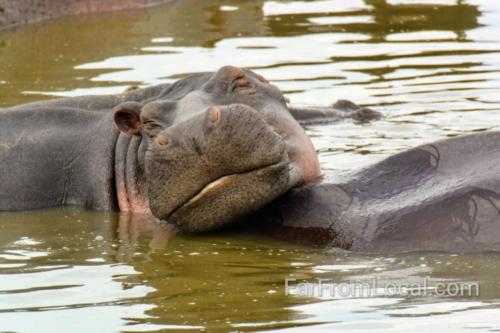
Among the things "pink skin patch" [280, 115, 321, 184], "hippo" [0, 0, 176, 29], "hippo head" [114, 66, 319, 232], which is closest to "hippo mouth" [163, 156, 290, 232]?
"hippo head" [114, 66, 319, 232]

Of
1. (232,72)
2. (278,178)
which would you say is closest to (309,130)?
(232,72)

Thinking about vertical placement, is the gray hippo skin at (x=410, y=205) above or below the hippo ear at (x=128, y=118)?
below

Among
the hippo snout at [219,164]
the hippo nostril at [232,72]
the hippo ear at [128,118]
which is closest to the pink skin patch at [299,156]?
the hippo snout at [219,164]

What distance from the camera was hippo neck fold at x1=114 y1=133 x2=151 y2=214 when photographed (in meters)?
7.80

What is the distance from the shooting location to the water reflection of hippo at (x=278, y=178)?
20.8 feet

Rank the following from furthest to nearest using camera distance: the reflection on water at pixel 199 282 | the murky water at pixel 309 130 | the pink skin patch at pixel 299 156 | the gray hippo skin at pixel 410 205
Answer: the pink skin patch at pixel 299 156
the gray hippo skin at pixel 410 205
the murky water at pixel 309 130
the reflection on water at pixel 199 282

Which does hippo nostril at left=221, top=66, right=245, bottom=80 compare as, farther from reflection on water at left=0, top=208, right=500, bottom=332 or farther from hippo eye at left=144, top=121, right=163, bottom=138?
reflection on water at left=0, top=208, right=500, bottom=332

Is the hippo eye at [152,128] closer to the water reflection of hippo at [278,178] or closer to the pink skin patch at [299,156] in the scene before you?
the water reflection of hippo at [278,178]

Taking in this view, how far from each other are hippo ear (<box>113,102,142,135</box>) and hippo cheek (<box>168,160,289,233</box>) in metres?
0.81

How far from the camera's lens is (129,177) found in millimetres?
7828

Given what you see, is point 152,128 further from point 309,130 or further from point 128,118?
point 309,130

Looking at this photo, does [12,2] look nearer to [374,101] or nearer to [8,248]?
[374,101]

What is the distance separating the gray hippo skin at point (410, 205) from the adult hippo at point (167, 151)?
21 cm

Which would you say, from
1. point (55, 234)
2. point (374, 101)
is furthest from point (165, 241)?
point (374, 101)
